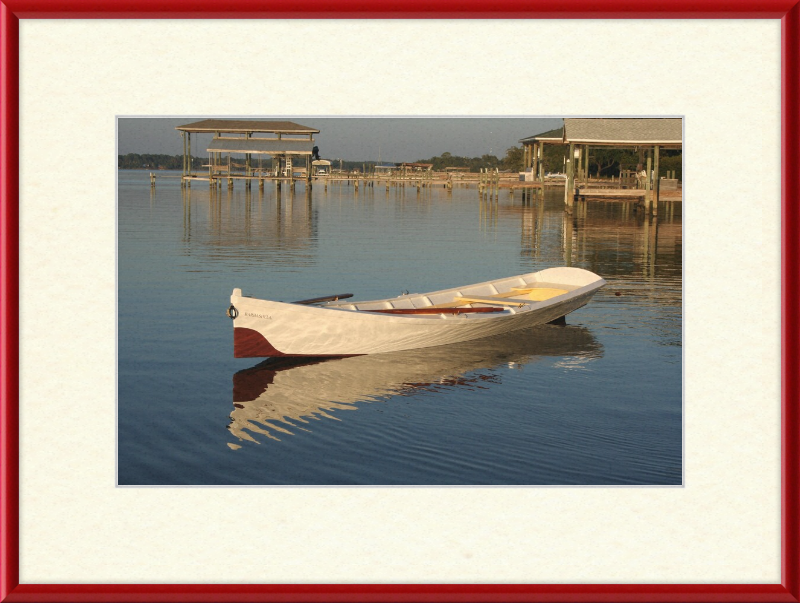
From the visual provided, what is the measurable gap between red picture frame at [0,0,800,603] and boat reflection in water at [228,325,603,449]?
4047 mm

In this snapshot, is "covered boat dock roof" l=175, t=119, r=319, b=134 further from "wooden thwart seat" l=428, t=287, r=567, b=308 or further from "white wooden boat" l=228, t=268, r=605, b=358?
"white wooden boat" l=228, t=268, r=605, b=358

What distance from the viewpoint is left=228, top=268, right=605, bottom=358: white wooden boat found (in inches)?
528

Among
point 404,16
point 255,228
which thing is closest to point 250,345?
point 404,16

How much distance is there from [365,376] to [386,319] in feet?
4.02

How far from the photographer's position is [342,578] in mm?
6211

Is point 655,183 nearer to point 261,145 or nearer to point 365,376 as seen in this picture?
point 261,145

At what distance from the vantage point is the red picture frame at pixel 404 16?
243 inches

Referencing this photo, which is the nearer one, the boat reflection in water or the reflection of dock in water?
the boat reflection in water

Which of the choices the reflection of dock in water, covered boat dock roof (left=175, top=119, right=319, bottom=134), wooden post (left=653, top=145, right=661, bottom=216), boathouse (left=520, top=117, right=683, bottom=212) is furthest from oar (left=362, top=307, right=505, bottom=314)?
wooden post (left=653, top=145, right=661, bottom=216)

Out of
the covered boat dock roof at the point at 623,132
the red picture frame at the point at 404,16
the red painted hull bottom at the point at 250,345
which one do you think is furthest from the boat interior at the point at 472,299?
the covered boat dock roof at the point at 623,132

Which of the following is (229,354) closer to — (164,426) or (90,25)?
(164,426)

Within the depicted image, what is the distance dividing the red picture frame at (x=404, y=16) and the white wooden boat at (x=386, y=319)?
21.2ft

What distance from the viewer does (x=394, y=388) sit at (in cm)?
1272
